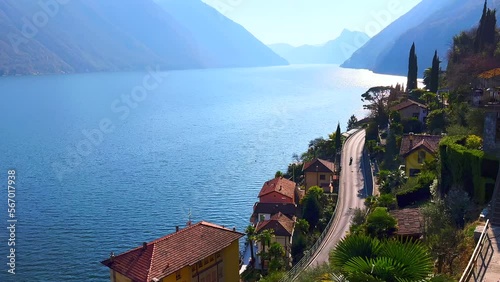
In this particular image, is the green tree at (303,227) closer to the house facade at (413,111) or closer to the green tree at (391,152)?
the green tree at (391,152)

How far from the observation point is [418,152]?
4353 cm

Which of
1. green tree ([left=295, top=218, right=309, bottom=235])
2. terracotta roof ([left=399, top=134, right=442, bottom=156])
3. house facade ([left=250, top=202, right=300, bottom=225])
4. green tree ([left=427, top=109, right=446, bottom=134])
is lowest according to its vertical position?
green tree ([left=295, top=218, right=309, bottom=235])

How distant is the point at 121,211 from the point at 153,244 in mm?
35023

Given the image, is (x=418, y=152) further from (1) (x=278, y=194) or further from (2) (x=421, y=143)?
(1) (x=278, y=194)

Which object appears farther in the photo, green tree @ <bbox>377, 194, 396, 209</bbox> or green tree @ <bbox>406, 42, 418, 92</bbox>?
green tree @ <bbox>406, 42, 418, 92</bbox>

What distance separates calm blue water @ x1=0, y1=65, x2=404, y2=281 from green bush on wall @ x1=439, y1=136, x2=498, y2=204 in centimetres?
2927

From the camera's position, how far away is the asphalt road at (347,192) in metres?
36.7

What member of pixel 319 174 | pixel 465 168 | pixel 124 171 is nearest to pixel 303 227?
pixel 319 174

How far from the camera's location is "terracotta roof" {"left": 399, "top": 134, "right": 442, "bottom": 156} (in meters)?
43.0

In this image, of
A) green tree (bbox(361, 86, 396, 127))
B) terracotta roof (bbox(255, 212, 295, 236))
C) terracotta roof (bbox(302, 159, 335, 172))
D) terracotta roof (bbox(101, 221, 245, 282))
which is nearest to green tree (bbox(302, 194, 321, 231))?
terracotta roof (bbox(255, 212, 295, 236))

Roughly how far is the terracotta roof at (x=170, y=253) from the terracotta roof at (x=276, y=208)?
75.8ft

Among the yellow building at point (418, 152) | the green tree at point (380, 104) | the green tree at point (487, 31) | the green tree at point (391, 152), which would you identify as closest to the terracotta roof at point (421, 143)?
the yellow building at point (418, 152)

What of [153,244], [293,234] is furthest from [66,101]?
[153,244]

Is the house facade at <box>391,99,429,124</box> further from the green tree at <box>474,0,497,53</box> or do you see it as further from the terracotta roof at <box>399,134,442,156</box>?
the terracotta roof at <box>399,134,442,156</box>
